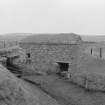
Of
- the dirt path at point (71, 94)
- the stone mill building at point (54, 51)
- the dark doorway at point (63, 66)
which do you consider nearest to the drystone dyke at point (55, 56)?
the stone mill building at point (54, 51)

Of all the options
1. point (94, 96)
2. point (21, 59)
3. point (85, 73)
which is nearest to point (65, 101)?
point (94, 96)

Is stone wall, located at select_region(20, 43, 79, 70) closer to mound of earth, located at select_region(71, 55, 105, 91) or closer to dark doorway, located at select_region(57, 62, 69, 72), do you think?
dark doorway, located at select_region(57, 62, 69, 72)

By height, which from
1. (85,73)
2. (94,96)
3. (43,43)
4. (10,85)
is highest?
(43,43)

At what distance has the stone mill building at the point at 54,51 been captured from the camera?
34.0ft

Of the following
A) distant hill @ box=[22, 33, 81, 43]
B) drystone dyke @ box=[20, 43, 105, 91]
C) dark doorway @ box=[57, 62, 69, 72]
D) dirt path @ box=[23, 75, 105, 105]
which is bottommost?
dirt path @ box=[23, 75, 105, 105]

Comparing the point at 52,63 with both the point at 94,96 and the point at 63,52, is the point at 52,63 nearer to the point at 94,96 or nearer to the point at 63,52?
the point at 63,52

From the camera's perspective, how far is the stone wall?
1037 centimetres

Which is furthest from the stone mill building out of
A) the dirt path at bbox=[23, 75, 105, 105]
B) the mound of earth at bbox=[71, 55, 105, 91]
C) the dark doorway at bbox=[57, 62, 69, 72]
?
the dirt path at bbox=[23, 75, 105, 105]

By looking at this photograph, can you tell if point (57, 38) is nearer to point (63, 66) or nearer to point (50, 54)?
point (50, 54)

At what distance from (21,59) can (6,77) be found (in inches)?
165

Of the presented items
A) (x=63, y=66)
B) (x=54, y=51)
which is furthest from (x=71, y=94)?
(x=54, y=51)

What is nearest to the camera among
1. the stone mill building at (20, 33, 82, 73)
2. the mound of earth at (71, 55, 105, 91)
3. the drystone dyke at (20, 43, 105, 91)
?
the mound of earth at (71, 55, 105, 91)

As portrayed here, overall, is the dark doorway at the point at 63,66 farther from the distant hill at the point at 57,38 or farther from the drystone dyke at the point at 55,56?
the distant hill at the point at 57,38

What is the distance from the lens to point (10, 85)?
4.50 meters
